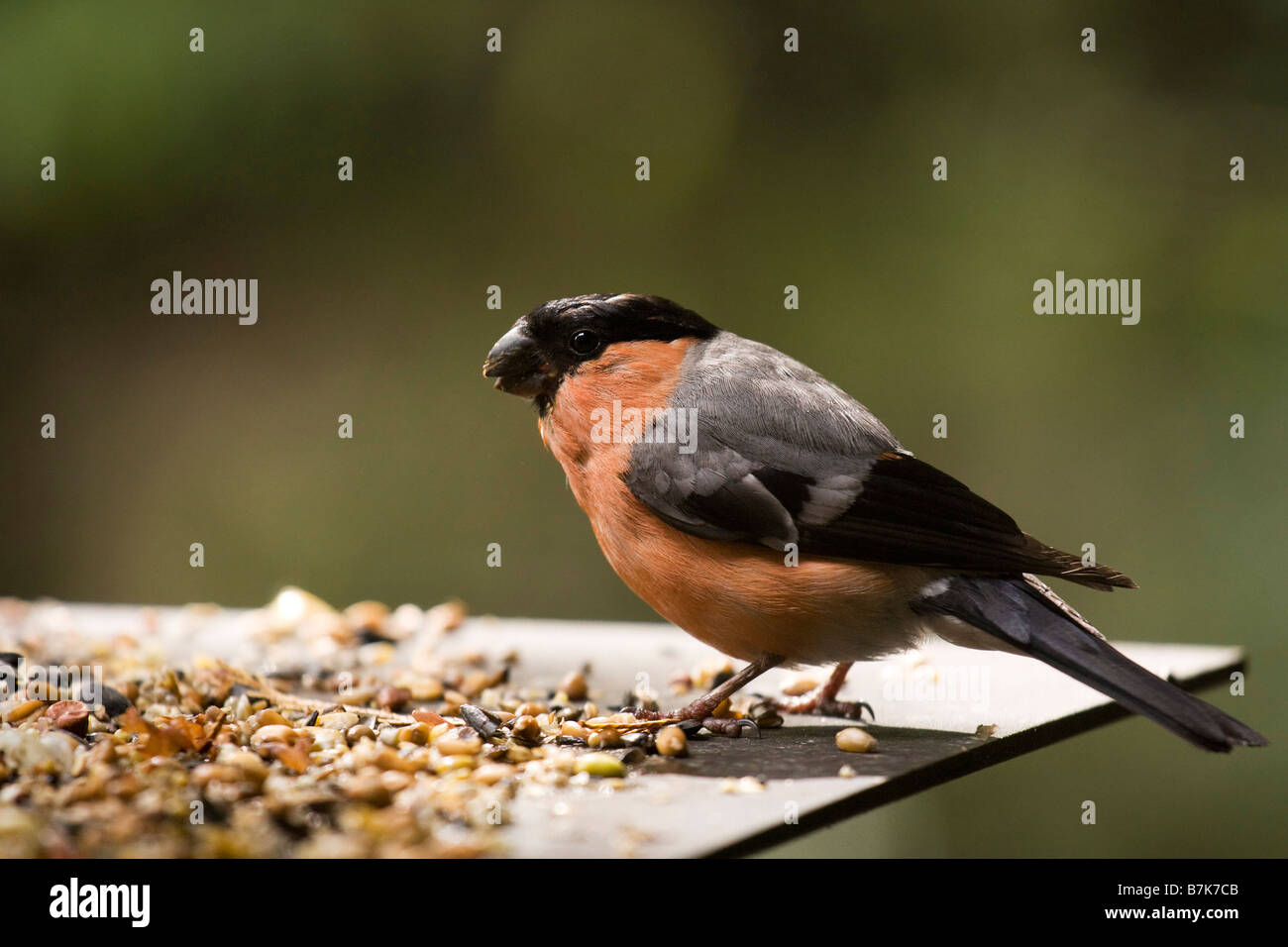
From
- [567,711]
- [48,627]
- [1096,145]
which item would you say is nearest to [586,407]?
[567,711]

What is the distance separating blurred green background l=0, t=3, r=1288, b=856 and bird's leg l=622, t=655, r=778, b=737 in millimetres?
4381

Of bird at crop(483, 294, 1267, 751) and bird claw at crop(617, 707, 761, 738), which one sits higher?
bird at crop(483, 294, 1267, 751)

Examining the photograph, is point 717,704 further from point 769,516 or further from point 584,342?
point 584,342

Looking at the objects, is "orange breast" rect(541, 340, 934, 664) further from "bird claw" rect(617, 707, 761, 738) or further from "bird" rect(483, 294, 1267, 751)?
"bird claw" rect(617, 707, 761, 738)

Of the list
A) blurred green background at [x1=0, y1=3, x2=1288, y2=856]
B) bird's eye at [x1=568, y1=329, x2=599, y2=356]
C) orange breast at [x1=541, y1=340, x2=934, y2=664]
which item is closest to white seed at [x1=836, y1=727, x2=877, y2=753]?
orange breast at [x1=541, y1=340, x2=934, y2=664]

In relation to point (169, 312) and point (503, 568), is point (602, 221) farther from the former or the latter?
point (169, 312)

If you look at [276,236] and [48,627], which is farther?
[276,236]

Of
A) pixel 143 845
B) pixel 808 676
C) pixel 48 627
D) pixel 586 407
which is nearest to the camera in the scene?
pixel 143 845

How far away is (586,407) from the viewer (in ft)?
10.4

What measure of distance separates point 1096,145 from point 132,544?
20.8ft

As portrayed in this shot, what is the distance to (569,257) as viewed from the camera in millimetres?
8109

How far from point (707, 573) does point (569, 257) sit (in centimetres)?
546

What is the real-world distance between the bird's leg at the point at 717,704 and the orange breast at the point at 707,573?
0.13ft

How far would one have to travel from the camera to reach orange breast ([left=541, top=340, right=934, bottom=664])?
2852mm
